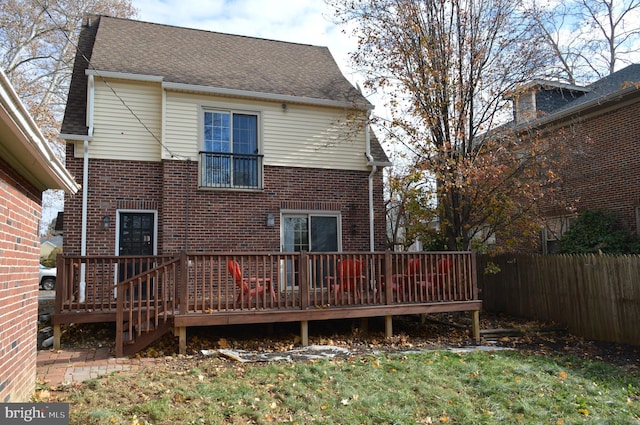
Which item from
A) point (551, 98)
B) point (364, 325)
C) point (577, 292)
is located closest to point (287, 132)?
point (364, 325)

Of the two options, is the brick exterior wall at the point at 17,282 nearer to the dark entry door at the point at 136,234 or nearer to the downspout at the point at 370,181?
the dark entry door at the point at 136,234

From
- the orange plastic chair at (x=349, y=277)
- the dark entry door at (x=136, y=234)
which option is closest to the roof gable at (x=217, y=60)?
the dark entry door at (x=136, y=234)

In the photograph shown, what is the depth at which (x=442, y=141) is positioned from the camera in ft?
38.3

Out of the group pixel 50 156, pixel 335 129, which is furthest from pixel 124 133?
pixel 50 156

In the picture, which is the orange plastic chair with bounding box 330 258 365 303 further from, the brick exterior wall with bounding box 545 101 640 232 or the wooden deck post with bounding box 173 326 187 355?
the brick exterior wall with bounding box 545 101 640 232

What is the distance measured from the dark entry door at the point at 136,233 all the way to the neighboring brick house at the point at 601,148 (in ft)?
31.4

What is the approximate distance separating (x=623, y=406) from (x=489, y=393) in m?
1.53

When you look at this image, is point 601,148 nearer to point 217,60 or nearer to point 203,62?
point 217,60

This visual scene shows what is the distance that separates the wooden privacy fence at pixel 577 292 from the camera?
9.00m

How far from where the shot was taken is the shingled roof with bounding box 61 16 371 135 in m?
11.5

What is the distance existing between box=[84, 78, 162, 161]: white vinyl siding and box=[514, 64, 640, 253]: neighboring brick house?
907 centimetres

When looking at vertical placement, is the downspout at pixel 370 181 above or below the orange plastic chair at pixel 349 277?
above

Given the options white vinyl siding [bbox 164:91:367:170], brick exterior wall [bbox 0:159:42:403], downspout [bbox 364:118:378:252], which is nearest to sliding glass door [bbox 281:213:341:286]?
Result: downspout [bbox 364:118:378:252]

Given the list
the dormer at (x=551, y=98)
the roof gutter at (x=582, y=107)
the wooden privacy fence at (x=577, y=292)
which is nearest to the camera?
the wooden privacy fence at (x=577, y=292)
